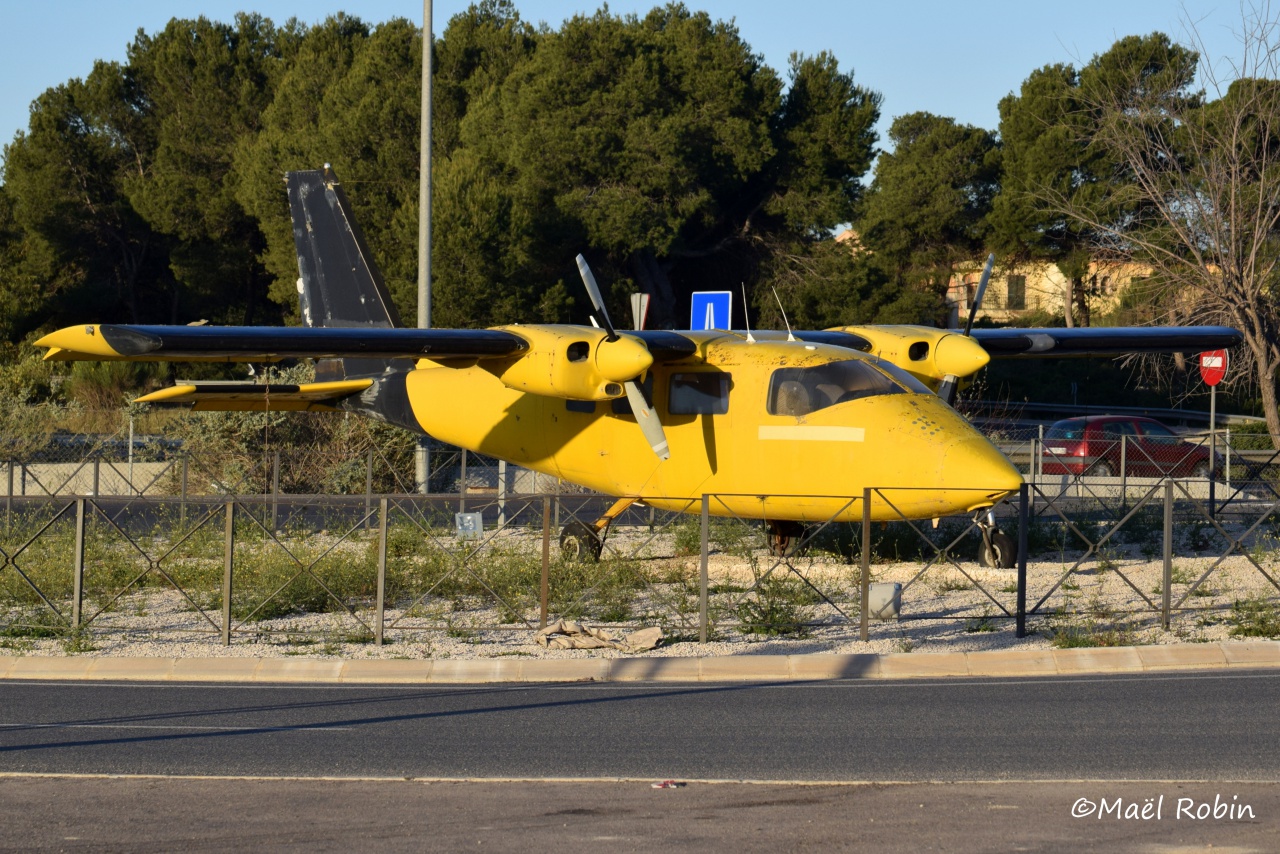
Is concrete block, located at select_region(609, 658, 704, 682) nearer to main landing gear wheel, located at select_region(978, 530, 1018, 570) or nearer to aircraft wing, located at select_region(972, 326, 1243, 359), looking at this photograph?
main landing gear wheel, located at select_region(978, 530, 1018, 570)

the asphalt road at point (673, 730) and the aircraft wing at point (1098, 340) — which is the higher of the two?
the aircraft wing at point (1098, 340)

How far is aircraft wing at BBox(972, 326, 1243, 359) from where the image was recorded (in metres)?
20.6

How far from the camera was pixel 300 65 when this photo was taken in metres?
52.4

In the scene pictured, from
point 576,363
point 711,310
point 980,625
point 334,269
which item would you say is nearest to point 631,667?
point 980,625

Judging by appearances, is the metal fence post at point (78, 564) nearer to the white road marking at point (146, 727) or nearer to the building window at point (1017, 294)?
the white road marking at point (146, 727)

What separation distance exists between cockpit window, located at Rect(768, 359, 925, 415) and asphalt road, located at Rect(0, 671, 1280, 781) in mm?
5455

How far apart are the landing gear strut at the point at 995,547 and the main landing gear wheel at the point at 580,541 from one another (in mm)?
5085

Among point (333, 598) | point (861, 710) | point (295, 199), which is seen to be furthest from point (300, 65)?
point (861, 710)

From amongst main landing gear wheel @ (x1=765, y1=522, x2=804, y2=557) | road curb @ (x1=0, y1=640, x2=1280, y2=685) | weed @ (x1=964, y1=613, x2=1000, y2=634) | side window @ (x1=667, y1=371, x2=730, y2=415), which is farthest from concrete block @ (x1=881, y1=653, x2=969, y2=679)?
main landing gear wheel @ (x1=765, y1=522, x2=804, y2=557)

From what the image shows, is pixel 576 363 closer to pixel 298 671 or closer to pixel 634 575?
pixel 634 575

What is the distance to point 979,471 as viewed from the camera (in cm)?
1449

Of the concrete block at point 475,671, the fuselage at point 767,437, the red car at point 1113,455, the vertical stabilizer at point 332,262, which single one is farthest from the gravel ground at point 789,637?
the red car at point 1113,455

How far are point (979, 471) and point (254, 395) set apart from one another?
10.8 metres

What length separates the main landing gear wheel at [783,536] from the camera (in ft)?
59.6
